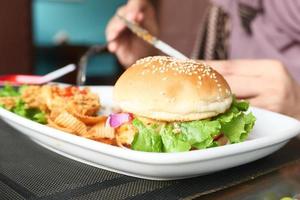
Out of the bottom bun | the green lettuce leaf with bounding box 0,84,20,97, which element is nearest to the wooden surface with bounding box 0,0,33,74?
the green lettuce leaf with bounding box 0,84,20,97

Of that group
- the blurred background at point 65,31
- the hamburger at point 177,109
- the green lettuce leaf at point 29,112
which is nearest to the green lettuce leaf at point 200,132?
the hamburger at point 177,109

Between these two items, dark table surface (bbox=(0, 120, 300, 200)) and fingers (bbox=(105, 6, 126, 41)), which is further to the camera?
fingers (bbox=(105, 6, 126, 41))

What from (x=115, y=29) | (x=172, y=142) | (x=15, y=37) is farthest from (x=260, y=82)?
(x=15, y=37)

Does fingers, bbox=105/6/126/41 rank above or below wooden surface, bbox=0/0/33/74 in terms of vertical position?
above

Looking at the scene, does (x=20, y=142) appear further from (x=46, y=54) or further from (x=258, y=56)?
(x=46, y=54)

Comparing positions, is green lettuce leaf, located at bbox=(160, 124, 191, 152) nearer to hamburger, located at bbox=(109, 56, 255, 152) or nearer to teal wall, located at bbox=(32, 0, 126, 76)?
hamburger, located at bbox=(109, 56, 255, 152)

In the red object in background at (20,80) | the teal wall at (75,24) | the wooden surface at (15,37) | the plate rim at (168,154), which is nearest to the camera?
the plate rim at (168,154)

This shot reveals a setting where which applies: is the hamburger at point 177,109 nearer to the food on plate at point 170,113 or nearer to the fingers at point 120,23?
the food on plate at point 170,113
